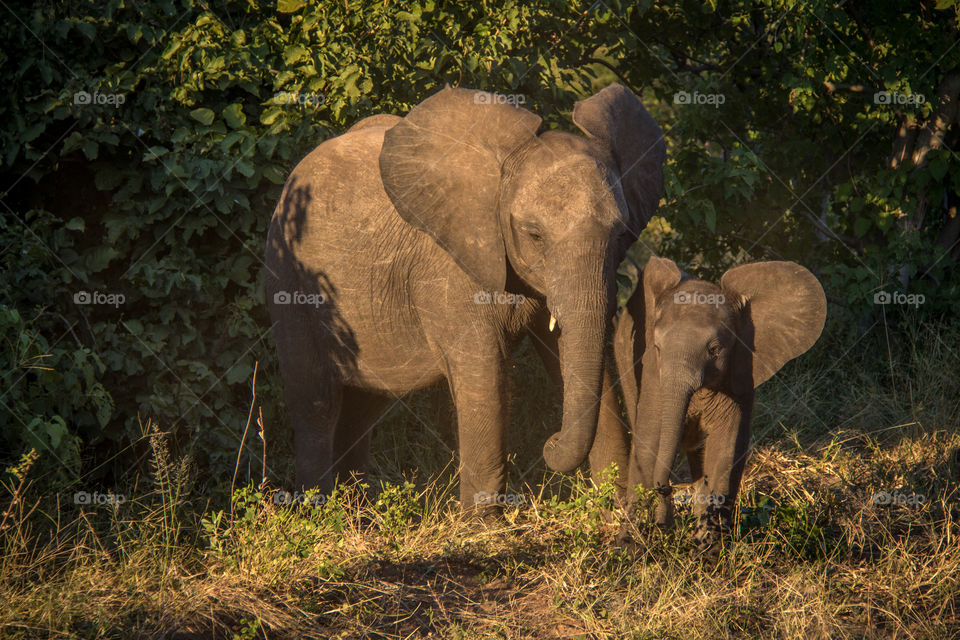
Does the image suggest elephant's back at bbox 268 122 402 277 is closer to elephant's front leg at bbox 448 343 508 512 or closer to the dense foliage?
the dense foliage

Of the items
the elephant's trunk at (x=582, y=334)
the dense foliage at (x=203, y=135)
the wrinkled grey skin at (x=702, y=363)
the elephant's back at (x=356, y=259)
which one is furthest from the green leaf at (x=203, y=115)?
the elephant's trunk at (x=582, y=334)

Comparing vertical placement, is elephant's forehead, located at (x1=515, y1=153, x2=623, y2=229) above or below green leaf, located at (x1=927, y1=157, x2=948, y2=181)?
above

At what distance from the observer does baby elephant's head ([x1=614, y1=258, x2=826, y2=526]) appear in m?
5.65

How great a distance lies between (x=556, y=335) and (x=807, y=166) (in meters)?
4.64

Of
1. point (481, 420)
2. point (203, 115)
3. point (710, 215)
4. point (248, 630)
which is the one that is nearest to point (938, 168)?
point (710, 215)

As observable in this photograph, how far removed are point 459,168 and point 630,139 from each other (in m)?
1.01

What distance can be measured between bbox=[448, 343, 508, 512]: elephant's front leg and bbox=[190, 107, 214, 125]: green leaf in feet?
9.54

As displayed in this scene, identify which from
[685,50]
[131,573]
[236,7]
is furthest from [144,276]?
[685,50]

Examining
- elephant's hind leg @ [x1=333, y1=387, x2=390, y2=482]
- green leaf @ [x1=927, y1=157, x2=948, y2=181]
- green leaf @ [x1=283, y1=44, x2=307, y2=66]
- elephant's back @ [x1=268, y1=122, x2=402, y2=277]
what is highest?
green leaf @ [x1=283, y1=44, x2=307, y2=66]

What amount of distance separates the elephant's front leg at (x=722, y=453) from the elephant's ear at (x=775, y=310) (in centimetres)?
29

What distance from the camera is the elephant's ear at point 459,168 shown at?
5762 mm

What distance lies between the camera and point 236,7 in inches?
313

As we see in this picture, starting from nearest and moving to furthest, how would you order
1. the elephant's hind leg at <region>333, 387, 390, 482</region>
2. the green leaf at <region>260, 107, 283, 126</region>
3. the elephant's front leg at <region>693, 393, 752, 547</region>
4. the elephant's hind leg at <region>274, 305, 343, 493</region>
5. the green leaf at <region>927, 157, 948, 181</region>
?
1. the elephant's front leg at <region>693, 393, 752, 547</region>
2. the elephant's hind leg at <region>274, 305, 343, 493</region>
3. the elephant's hind leg at <region>333, 387, 390, 482</region>
4. the green leaf at <region>260, 107, 283, 126</region>
5. the green leaf at <region>927, 157, 948, 181</region>

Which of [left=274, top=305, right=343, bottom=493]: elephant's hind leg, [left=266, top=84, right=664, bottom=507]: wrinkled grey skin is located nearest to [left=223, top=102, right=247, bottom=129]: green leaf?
[left=266, top=84, right=664, bottom=507]: wrinkled grey skin
